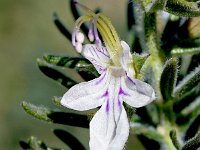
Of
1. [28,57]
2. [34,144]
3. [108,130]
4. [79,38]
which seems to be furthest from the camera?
[28,57]

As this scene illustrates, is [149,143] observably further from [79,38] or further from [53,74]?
[79,38]

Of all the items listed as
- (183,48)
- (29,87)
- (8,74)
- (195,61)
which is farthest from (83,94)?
(8,74)

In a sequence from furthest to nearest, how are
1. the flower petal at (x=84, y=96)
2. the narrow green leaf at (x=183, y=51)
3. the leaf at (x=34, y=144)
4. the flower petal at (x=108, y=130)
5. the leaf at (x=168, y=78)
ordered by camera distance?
Result: the narrow green leaf at (x=183, y=51) < the leaf at (x=34, y=144) < the leaf at (x=168, y=78) < the flower petal at (x=84, y=96) < the flower petal at (x=108, y=130)

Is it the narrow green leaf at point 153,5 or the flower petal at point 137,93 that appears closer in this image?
the flower petal at point 137,93

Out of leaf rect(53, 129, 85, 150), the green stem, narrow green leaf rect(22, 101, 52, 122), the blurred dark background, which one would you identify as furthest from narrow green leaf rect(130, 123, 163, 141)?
the blurred dark background

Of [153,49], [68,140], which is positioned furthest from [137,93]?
[68,140]

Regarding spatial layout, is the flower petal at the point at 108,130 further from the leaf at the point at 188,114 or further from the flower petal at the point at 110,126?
the leaf at the point at 188,114

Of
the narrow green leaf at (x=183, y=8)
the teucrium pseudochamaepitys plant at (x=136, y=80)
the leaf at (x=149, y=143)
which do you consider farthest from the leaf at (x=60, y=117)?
the narrow green leaf at (x=183, y=8)
